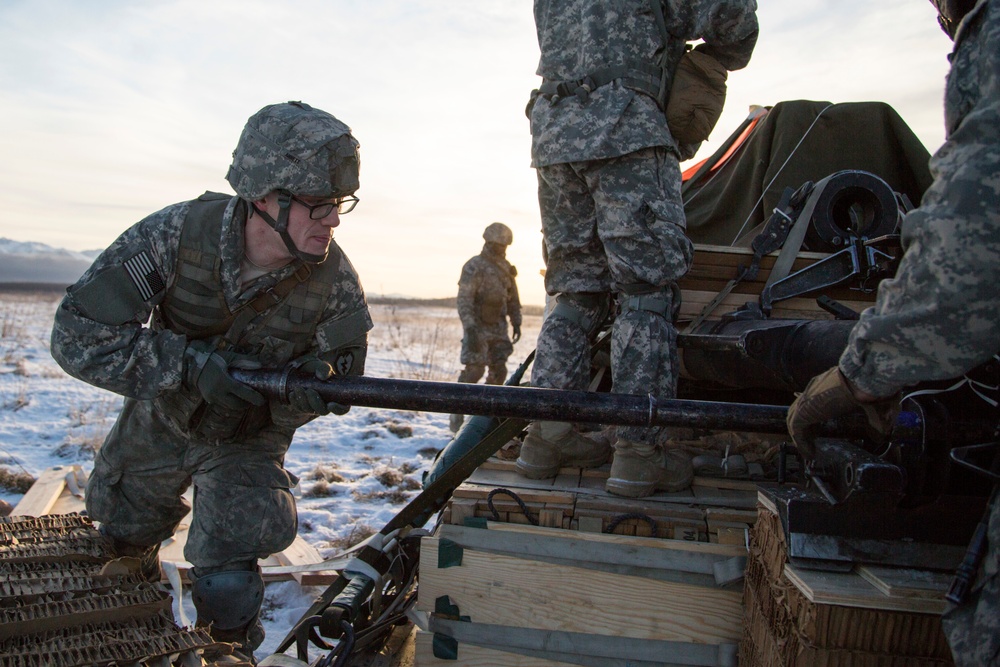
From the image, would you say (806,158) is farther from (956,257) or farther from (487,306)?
(487,306)

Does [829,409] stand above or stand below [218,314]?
below

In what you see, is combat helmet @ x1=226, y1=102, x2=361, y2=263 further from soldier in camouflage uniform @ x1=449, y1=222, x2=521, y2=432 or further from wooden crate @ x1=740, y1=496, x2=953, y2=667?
soldier in camouflage uniform @ x1=449, y1=222, x2=521, y2=432

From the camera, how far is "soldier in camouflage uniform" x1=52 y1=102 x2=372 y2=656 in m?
2.77

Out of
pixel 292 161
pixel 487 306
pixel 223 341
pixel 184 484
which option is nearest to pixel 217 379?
pixel 223 341

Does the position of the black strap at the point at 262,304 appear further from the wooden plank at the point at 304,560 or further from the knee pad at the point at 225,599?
the wooden plank at the point at 304,560

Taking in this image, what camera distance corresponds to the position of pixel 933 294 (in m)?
1.54

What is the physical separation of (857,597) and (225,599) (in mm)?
2079

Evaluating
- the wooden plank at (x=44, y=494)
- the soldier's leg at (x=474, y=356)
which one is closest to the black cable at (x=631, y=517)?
the wooden plank at (x=44, y=494)

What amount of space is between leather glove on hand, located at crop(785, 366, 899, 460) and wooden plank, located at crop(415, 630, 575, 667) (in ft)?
4.03

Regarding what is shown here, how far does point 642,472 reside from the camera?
303cm

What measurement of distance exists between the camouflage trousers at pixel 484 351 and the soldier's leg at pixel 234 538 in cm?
696

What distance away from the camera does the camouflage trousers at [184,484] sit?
2926 mm

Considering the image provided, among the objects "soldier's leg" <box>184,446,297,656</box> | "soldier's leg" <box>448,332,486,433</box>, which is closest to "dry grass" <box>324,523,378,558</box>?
"soldier's leg" <box>184,446,297,656</box>

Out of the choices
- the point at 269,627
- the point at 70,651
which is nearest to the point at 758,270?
the point at 269,627
